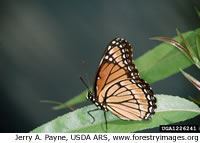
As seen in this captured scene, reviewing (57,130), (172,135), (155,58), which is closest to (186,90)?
(172,135)

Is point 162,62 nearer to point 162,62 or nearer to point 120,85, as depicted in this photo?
point 162,62

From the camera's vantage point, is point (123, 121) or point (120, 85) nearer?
point (123, 121)

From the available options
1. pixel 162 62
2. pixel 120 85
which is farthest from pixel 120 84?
pixel 162 62
